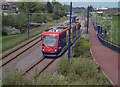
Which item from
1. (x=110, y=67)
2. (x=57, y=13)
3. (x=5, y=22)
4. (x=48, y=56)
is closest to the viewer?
(x=110, y=67)

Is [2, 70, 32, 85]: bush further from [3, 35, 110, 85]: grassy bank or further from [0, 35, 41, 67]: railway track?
[0, 35, 41, 67]: railway track

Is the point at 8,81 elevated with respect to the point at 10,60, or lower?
elevated

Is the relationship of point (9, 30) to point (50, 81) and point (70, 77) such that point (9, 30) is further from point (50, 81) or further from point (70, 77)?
point (50, 81)

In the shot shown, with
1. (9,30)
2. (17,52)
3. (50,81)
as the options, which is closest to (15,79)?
(50,81)

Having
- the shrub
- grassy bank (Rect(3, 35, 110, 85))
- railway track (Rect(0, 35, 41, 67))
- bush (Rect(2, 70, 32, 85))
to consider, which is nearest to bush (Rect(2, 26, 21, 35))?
railway track (Rect(0, 35, 41, 67))

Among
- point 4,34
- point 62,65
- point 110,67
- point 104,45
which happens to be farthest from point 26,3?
point 62,65

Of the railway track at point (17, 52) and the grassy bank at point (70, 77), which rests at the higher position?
the grassy bank at point (70, 77)

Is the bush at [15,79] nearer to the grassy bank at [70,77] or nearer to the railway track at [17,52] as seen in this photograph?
the grassy bank at [70,77]

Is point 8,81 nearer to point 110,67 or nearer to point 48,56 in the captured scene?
point 110,67

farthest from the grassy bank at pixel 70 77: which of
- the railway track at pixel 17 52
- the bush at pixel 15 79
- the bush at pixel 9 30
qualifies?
the bush at pixel 9 30

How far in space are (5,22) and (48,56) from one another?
78.7 ft

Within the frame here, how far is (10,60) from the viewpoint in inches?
1064

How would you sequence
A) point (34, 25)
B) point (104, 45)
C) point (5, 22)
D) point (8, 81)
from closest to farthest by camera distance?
point (8, 81) → point (104, 45) → point (5, 22) → point (34, 25)

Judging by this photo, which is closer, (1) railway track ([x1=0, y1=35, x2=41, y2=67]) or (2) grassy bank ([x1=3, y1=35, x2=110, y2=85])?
(2) grassy bank ([x1=3, y1=35, x2=110, y2=85])
